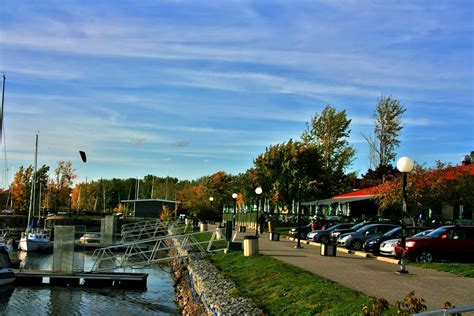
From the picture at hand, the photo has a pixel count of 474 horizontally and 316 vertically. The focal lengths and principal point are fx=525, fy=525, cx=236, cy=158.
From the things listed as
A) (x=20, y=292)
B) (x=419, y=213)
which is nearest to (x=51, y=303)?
(x=20, y=292)

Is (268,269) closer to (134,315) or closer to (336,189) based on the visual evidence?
(134,315)

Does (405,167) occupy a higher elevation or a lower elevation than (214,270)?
higher

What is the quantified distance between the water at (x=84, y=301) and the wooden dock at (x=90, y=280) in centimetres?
42

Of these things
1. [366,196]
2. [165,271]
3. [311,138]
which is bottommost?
[165,271]

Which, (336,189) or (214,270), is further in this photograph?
(336,189)

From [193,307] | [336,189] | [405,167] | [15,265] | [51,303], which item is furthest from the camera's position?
[336,189]

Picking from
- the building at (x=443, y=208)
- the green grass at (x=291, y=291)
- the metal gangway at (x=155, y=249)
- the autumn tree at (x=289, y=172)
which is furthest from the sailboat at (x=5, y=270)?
the autumn tree at (x=289, y=172)

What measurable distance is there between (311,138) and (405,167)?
53112 millimetres

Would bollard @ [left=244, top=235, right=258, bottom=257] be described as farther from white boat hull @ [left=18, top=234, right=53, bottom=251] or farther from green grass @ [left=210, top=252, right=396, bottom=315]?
white boat hull @ [left=18, top=234, right=53, bottom=251]

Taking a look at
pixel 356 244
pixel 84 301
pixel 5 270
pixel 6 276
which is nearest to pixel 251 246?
pixel 84 301

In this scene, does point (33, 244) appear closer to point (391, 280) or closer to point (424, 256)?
point (424, 256)

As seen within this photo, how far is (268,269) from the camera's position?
17609mm

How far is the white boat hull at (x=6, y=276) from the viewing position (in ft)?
84.0

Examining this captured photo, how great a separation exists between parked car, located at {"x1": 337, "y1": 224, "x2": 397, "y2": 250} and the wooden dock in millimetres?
11140
